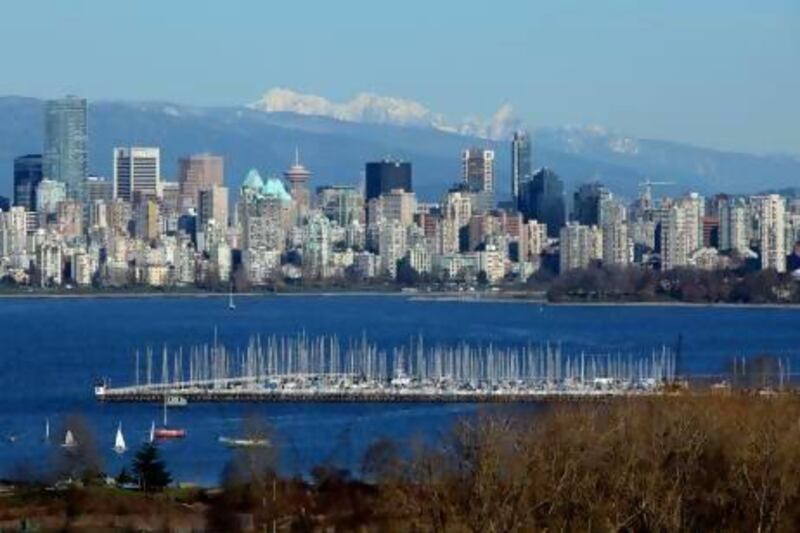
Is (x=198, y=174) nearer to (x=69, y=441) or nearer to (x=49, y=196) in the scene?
(x=49, y=196)

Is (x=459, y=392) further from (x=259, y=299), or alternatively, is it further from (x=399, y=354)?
(x=259, y=299)

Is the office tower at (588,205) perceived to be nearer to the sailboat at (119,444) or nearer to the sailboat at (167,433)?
the sailboat at (167,433)

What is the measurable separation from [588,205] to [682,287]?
21586 mm

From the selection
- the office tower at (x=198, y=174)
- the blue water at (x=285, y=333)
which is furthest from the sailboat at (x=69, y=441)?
the office tower at (x=198, y=174)

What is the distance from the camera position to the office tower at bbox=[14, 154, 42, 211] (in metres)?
90.0

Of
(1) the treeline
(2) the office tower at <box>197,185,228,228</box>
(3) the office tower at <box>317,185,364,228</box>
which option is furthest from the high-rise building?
(1) the treeline

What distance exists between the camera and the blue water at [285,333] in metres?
23.2

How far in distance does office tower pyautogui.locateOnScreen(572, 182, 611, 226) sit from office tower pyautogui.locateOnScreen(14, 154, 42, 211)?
18.0m

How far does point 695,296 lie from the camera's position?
201ft

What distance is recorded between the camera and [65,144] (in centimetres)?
9812

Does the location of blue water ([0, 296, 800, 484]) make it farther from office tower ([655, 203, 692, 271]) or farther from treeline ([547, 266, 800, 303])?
office tower ([655, 203, 692, 271])

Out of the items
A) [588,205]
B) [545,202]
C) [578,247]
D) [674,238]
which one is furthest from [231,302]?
[545,202]

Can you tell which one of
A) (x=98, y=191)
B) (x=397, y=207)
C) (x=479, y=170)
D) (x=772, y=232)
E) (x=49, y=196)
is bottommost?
(x=772, y=232)

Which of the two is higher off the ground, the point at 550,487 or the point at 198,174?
the point at 198,174
